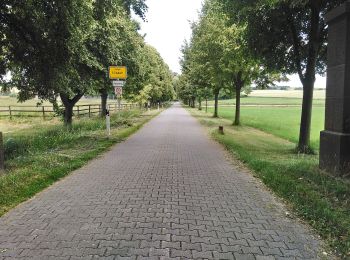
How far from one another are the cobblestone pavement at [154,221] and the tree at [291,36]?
6178 mm

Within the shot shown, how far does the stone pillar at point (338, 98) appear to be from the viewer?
8125 mm

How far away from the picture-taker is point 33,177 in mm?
8055

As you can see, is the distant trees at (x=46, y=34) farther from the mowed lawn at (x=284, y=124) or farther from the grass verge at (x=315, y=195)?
the mowed lawn at (x=284, y=124)

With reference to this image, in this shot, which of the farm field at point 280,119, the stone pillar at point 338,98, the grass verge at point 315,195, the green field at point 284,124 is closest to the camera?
the grass verge at point 315,195

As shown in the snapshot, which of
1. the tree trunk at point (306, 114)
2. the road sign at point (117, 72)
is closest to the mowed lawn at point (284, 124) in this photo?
the tree trunk at point (306, 114)

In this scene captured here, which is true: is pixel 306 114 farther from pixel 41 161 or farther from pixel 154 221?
pixel 154 221

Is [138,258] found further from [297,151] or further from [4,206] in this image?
[297,151]

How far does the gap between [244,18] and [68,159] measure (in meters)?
8.06

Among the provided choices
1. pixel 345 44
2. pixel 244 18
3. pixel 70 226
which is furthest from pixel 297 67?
pixel 70 226

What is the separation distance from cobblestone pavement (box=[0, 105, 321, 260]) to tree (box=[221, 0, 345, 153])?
6.18 metres

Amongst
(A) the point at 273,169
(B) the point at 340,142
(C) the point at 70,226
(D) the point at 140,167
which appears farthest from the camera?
(D) the point at 140,167

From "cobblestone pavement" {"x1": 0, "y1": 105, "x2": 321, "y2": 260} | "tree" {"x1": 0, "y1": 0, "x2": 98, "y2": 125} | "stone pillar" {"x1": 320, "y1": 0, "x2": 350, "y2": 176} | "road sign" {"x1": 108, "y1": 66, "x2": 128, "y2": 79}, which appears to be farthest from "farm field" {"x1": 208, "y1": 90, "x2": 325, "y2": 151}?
"tree" {"x1": 0, "y1": 0, "x2": 98, "y2": 125}

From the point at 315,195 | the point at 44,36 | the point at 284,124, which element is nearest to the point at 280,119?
the point at 284,124

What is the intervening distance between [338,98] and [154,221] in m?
5.45
